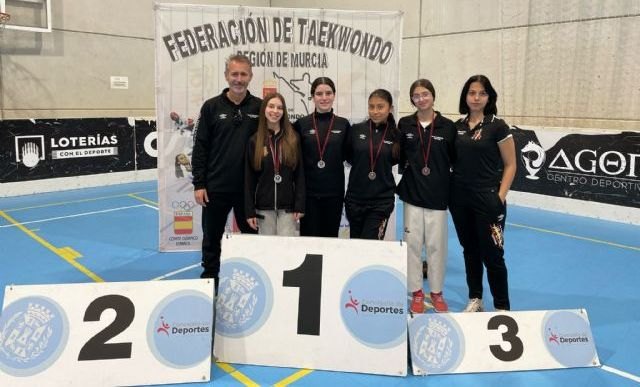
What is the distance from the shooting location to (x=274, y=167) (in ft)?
11.7

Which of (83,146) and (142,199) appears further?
(83,146)

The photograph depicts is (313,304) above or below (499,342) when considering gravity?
above

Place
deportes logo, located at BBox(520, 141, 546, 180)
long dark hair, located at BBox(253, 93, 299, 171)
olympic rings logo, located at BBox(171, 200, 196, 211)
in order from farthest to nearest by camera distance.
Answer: deportes logo, located at BBox(520, 141, 546, 180)
olympic rings logo, located at BBox(171, 200, 196, 211)
long dark hair, located at BBox(253, 93, 299, 171)

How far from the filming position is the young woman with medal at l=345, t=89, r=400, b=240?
3592 millimetres

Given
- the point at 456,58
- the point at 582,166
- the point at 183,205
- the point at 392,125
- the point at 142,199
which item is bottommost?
the point at 142,199

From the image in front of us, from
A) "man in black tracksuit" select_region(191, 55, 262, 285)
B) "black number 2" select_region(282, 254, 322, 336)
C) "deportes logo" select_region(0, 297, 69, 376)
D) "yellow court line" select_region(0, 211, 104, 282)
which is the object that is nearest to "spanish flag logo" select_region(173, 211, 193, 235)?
"yellow court line" select_region(0, 211, 104, 282)

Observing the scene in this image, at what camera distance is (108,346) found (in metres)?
2.91

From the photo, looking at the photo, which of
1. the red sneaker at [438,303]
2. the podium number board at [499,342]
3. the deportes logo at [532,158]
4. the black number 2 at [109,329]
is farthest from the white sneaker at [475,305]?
the deportes logo at [532,158]

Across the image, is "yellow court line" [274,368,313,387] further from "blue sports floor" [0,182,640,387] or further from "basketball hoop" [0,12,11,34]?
"basketball hoop" [0,12,11,34]

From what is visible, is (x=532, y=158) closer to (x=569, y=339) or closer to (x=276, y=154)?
(x=569, y=339)

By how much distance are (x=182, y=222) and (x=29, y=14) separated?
21.1 ft

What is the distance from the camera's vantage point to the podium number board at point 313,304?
3059 mm

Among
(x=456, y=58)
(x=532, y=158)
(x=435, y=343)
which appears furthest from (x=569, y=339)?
(x=456, y=58)

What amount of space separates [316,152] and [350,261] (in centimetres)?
92
